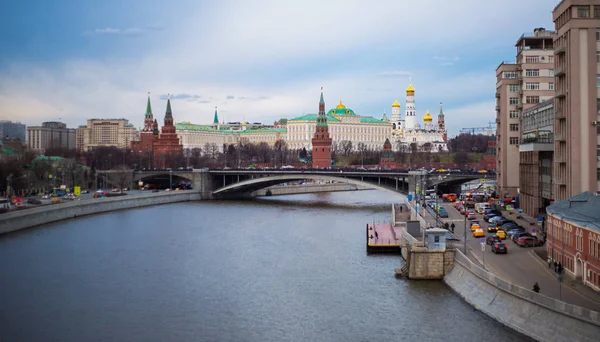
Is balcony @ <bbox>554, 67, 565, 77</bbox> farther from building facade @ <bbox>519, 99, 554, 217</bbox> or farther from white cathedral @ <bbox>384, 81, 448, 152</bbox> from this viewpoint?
white cathedral @ <bbox>384, 81, 448, 152</bbox>

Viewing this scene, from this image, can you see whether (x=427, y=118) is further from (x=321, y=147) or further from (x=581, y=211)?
(x=581, y=211)

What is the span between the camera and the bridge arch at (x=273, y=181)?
55.3 metres

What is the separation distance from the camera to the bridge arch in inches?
2178

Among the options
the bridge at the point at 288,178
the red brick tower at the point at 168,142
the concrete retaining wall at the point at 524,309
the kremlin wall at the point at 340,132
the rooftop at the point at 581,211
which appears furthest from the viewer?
the kremlin wall at the point at 340,132

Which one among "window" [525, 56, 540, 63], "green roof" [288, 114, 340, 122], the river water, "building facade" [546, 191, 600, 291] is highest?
"green roof" [288, 114, 340, 122]

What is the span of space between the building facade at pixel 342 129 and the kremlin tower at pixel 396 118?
9412 mm

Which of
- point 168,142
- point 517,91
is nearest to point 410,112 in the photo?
point 168,142

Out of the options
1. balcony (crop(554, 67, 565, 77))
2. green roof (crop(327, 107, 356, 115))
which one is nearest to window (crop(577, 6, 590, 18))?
balcony (crop(554, 67, 565, 77))

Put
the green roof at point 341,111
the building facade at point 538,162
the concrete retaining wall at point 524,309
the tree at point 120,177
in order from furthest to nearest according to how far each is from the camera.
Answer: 1. the green roof at point 341,111
2. the tree at point 120,177
3. the building facade at point 538,162
4. the concrete retaining wall at point 524,309

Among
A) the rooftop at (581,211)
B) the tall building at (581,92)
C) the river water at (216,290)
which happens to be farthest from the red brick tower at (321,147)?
the rooftop at (581,211)

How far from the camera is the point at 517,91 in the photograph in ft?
136

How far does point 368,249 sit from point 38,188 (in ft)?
131

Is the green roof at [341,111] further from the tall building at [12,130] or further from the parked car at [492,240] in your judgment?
the parked car at [492,240]

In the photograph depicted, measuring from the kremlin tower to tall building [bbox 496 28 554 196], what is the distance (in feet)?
364
